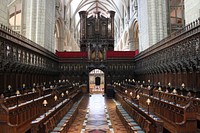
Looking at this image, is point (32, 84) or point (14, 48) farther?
point (32, 84)

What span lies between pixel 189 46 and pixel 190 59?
80 centimetres

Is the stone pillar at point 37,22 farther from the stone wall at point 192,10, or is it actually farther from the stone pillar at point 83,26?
the stone wall at point 192,10

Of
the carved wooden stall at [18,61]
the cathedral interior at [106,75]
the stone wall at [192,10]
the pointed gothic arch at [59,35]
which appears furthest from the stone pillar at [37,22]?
the stone wall at [192,10]

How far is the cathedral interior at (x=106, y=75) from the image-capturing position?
20.7ft

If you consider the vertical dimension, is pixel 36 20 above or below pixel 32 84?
above

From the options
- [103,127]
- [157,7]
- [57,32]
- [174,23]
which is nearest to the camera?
[103,127]

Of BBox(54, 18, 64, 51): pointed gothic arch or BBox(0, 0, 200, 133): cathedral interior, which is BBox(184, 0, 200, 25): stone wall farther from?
BBox(54, 18, 64, 51): pointed gothic arch

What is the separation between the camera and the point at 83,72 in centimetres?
2531

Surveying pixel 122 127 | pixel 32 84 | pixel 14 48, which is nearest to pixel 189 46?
pixel 122 127

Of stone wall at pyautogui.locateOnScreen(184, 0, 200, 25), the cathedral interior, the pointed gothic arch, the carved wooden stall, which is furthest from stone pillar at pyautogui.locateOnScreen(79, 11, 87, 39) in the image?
stone wall at pyautogui.locateOnScreen(184, 0, 200, 25)

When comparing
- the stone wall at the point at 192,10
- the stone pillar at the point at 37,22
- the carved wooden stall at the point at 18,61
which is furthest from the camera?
the stone pillar at the point at 37,22

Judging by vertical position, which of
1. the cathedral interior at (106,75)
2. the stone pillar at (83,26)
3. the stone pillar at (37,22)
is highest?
the stone pillar at (83,26)

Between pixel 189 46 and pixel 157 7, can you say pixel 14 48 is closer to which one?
pixel 189 46

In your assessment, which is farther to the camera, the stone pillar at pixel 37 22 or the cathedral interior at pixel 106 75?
the stone pillar at pixel 37 22
